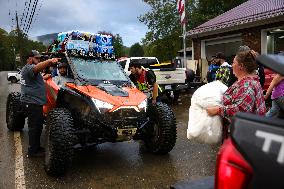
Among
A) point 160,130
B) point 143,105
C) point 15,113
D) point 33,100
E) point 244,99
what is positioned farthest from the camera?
point 15,113

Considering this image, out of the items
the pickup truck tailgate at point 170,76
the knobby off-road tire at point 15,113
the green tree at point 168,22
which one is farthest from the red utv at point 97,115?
the green tree at point 168,22

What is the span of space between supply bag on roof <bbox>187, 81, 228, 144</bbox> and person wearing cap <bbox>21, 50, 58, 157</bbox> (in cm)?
368

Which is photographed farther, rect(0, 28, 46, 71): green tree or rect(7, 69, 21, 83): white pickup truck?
rect(0, 28, 46, 71): green tree

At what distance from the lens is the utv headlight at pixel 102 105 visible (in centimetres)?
577

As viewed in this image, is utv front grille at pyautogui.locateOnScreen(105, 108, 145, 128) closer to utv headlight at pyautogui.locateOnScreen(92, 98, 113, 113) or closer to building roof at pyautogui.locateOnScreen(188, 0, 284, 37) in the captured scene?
utv headlight at pyautogui.locateOnScreen(92, 98, 113, 113)

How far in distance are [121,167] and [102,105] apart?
41.9 inches

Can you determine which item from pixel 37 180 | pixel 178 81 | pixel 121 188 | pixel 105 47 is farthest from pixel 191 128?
pixel 178 81

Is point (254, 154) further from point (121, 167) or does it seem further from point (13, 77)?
point (13, 77)

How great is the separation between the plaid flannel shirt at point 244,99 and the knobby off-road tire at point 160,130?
2817mm

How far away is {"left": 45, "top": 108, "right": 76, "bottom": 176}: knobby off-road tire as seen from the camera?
5.31 metres

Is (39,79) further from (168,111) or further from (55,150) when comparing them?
(168,111)

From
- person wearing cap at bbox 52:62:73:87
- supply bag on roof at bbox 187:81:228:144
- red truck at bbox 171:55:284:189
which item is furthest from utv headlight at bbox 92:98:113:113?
red truck at bbox 171:55:284:189

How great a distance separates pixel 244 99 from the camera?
3.40 metres

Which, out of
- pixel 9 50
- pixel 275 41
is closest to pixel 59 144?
pixel 275 41
